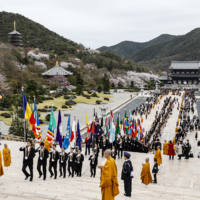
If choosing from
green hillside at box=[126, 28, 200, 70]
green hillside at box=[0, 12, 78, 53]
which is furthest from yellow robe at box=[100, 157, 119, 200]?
green hillside at box=[126, 28, 200, 70]

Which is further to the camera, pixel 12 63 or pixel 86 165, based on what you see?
pixel 12 63

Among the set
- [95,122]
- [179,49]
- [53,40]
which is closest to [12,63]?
[95,122]

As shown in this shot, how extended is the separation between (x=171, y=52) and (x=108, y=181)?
534 ft

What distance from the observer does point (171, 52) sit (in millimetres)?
156875

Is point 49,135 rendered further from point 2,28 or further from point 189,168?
point 2,28

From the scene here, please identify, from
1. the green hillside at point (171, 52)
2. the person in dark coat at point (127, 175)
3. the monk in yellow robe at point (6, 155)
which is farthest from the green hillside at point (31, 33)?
the person in dark coat at point (127, 175)

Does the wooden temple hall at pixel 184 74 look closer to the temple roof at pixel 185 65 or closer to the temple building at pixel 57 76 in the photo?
the temple roof at pixel 185 65

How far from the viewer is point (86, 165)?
11.9m

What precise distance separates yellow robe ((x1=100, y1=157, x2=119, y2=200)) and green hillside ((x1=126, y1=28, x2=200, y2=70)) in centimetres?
12339

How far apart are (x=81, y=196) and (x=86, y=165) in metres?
5.76

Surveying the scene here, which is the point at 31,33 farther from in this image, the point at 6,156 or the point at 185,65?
the point at 6,156

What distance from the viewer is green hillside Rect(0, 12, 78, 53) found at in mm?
94544

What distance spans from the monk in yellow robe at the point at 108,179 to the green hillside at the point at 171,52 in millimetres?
123391

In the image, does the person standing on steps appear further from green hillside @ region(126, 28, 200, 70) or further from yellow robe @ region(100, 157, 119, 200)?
green hillside @ region(126, 28, 200, 70)
